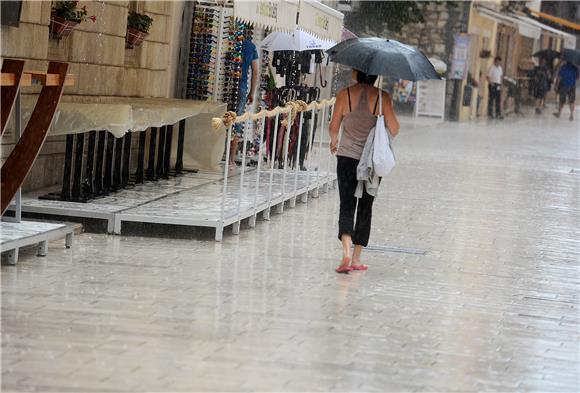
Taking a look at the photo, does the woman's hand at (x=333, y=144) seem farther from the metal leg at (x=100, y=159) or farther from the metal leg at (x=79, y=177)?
the metal leg at (x=100, y=159)

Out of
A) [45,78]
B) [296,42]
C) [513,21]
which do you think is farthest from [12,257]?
[513,21]

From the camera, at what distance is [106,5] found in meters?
15.4

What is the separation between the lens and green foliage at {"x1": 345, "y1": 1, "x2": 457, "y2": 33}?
38.9m

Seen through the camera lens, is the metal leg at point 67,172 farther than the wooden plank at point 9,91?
Yes

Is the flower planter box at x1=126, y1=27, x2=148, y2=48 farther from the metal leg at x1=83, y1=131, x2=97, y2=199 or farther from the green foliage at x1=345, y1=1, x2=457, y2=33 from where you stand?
the green foliage at x1=345, y1=1, x2=457, y2=33

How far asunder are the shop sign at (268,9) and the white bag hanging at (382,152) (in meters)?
1.99

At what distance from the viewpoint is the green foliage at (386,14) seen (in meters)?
38.9

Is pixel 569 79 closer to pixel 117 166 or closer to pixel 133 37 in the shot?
pixel 133 37

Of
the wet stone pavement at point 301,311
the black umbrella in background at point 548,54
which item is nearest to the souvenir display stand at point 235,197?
the wet stone pavement at point 301,311

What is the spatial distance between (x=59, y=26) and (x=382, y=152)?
15.2 feet

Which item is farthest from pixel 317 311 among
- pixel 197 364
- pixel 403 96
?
pixel 403 96

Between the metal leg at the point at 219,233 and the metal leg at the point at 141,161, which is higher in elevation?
the metal leg at the point at 141,161

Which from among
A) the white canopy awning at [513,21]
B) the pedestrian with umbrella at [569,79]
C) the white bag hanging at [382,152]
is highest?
the white canopy awning at [513,21]

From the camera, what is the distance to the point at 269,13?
1252 centimetres
